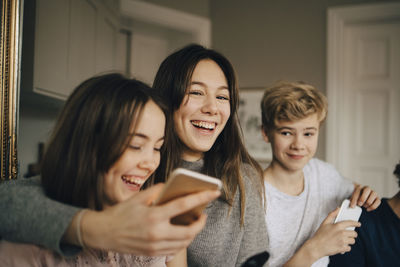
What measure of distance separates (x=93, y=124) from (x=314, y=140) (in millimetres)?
1004

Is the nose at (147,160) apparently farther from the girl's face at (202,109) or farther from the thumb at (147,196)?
the girl's face at (202,109)

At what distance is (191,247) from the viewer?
101cm

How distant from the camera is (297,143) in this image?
4.17 feet

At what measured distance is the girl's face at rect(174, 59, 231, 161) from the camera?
102 centimetres

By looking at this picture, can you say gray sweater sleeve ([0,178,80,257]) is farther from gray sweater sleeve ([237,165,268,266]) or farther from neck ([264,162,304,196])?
neck ([264,162,304,196])

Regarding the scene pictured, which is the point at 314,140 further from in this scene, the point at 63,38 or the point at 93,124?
the point at 63,38

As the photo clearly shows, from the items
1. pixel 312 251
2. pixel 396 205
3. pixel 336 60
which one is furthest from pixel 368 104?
pixel 312 251

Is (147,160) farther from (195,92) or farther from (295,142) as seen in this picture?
(295,142)

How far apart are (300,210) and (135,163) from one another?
886mm

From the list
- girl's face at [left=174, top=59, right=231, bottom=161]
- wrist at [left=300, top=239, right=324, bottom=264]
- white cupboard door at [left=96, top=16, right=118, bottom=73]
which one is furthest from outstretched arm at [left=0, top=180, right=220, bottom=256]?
white cupboard door at [left=96, top=16, right=118, bottom=73]

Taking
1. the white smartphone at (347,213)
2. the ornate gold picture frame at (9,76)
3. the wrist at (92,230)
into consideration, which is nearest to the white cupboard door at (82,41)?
the ornate gold picture frame at (9,76)

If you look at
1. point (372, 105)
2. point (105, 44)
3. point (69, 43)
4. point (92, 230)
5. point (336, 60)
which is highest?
point (336, 60)

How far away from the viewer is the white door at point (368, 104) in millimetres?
2832

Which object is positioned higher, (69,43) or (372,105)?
(69,43)
